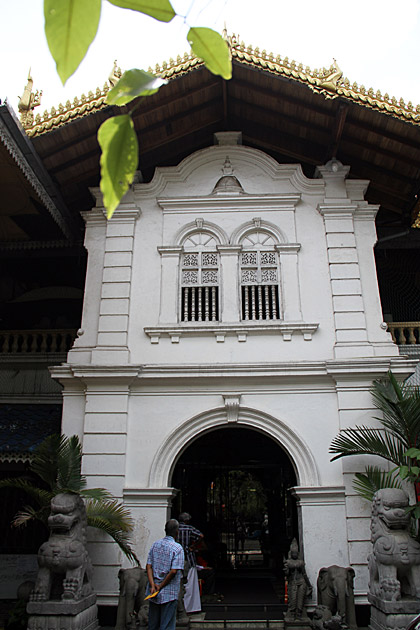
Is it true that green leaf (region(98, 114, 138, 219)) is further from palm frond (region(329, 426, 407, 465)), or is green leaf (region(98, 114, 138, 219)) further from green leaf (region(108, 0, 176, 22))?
palm frond (region(329, 426, 407, 465))

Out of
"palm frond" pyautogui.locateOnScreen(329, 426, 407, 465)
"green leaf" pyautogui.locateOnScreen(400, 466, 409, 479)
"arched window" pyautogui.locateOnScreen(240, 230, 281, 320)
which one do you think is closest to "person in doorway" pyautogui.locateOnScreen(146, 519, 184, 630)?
"palm frond" pyautogui.locateOnScreen(329, 426, 407, 465)

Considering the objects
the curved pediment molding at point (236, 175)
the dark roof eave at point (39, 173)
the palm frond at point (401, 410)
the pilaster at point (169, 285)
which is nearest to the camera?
the palm frond at point (401, 410)

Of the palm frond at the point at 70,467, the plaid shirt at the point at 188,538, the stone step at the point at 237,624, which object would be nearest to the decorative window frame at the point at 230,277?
the palm frond at the point at 70,467

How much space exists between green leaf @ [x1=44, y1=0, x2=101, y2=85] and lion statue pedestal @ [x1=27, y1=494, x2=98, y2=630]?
21.9 ft

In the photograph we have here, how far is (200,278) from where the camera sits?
930 cm

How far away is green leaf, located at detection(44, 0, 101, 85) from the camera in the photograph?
0.96 meters

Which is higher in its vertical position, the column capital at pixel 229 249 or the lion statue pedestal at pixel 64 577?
→ the column capital at pixel 229 249

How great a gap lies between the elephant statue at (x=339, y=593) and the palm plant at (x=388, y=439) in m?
1.05

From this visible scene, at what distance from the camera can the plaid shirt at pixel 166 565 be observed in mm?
5086

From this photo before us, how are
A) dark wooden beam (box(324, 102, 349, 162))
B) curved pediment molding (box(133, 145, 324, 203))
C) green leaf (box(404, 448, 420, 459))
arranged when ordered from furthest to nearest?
curved pediment molding (box(133, 145, 324, 203)), dark wooden beam (box(324, 102, 349, 162)), green leaf (box(404, 448, 420, 459))

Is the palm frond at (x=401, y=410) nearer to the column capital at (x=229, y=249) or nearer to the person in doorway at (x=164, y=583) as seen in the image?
the column capital at (x=229, y=249)

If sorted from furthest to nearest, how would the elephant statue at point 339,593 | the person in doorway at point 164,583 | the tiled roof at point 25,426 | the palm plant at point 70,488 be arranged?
the tiled roof at point 25,426, the palm plant at point 70,488, the elephant statue at point 339,593, the person in doorway at point 164,583

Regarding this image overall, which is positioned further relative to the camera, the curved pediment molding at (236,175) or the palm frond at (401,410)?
the curved pediment molding at (236,175)

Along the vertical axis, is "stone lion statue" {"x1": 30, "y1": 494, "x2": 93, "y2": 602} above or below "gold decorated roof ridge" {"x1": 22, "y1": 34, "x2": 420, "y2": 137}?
below
